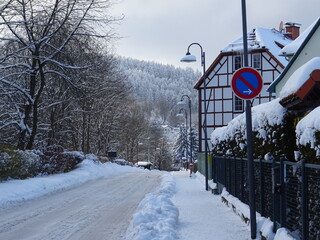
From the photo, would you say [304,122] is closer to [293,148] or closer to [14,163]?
[293,148]

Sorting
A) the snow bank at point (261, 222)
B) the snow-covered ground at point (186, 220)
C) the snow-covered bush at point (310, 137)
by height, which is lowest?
the snow-covered ground at point (186, 220)

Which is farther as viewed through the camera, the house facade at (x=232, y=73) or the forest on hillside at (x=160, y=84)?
the forest on hillside at (x=160, y=84)

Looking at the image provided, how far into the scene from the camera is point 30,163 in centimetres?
2186

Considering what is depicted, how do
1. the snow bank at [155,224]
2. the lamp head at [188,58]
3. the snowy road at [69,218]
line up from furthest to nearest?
the lamp head at [188,58] → the snowy road at [69,218] → the snow bank at [155,224]

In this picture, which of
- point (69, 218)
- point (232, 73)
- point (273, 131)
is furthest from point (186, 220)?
point (232, 73)

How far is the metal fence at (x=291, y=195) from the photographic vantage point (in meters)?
5.59

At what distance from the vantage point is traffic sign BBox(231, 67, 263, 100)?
852 centimetres

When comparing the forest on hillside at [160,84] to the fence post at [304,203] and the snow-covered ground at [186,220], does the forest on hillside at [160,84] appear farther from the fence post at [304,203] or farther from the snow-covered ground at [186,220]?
the fence post at [304,203]

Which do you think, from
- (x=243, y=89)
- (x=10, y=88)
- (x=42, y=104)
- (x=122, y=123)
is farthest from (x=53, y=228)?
(x=122, y=123)

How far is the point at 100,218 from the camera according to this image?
11383 mm

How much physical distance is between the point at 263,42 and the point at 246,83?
33.4m

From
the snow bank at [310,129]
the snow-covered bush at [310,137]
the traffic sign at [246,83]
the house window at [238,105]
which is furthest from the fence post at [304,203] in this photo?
the house window at [238,105]

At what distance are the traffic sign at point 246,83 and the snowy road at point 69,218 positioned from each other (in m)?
3.71

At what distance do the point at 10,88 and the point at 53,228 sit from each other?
1528cm
